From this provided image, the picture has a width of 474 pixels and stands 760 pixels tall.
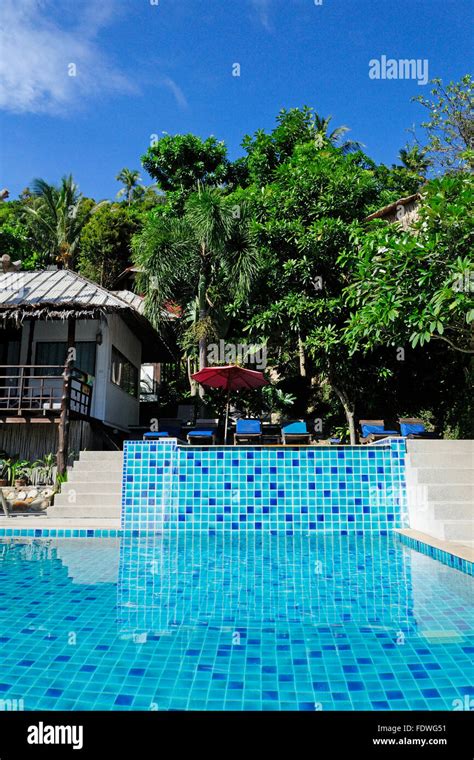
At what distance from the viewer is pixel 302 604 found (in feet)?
14.6

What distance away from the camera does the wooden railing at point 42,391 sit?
11560mm

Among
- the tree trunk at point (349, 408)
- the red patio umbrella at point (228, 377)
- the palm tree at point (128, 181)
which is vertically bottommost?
the tree trunk at point (349, 408)

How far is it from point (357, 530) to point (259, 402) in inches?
392

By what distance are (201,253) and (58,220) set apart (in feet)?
57.0

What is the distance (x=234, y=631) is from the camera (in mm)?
3754

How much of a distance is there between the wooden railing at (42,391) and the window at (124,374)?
1.37m

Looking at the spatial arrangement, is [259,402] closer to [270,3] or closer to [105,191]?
[270,3]

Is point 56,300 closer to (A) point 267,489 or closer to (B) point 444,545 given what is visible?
(A) point 267,489

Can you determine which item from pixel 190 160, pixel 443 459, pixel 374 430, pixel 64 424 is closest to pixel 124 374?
pixel 64 424

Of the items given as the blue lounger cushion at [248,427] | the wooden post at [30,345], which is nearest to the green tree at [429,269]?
the blue lounger cushion at [248,427]

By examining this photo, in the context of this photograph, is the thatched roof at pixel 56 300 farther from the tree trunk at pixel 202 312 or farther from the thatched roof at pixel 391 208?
the thatched roof at pixel 391 208

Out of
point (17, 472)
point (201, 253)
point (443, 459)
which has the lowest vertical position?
point (17, 472)

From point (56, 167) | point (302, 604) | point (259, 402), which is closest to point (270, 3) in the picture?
point (259, 402)

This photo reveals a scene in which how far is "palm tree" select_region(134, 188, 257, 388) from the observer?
543 inches
